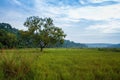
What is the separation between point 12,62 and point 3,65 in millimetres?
555

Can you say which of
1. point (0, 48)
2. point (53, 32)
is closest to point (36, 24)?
point (53, 32)

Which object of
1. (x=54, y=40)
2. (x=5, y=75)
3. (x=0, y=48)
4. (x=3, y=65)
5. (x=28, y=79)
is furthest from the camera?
(x=54, y=40)

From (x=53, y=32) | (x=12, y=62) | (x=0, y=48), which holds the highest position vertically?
(x=53, y=32)

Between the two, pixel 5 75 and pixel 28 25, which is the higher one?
→ pixel 28 25

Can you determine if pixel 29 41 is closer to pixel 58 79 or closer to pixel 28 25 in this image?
pixel 28 25

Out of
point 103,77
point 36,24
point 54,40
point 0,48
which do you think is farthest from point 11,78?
point 36,24

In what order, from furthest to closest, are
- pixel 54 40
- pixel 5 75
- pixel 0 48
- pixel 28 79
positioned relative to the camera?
pixel 54 40 < pixel 0 48 < pixel 5 75 < pixel 28 79

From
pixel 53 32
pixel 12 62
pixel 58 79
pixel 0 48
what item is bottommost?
pixel 58 79

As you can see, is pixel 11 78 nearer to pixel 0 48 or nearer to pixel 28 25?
pixel 0 48

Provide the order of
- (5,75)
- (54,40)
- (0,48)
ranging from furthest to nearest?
1. (54,40)
2. (0,48)
3. (5,75)

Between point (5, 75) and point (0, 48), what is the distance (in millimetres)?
2268

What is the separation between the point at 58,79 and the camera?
24.4ft

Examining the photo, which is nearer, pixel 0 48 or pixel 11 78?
pixel 11 78

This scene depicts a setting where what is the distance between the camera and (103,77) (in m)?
8.03
